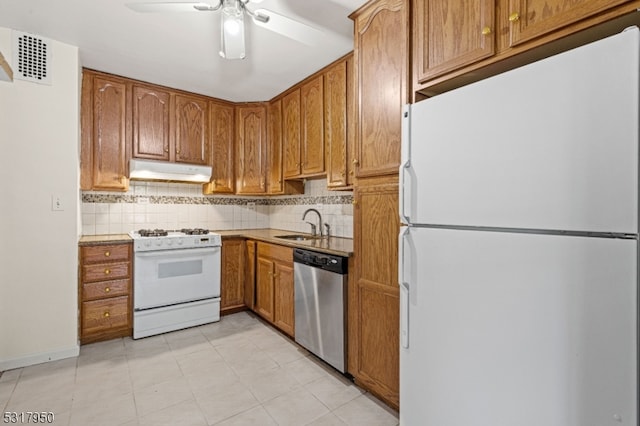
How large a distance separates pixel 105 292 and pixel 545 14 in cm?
345

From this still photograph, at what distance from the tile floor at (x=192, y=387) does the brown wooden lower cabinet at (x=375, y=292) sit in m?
0.19

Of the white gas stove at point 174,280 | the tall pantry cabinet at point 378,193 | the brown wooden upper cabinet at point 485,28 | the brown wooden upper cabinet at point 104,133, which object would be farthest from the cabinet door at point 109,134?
the brown wooden upper cabinet at point 485,28

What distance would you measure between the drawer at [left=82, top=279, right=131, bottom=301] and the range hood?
1.03 metres

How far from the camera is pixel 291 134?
11.0 ft

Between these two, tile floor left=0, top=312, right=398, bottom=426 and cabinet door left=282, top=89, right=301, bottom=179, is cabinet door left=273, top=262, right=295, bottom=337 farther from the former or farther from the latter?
cabinet door left=282, top=89, right=301, bottom=179

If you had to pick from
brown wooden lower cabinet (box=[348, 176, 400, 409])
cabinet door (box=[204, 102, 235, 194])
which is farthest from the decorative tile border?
brown wooden lower cabinet (box=[348, 176, 400, 409])

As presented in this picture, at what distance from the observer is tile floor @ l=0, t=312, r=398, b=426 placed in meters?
1.81

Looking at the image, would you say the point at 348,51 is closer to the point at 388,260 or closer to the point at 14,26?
the point at 388,260

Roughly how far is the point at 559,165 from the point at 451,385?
897 mm

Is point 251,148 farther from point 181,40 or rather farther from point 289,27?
Result: point 289,27

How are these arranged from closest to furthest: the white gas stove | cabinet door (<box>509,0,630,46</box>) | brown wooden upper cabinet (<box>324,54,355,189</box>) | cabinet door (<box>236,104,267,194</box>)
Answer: cabinet door (<box>509,0,630,46</box>), brown wooden upper cabinet (<box>324,54,355,189</box>), the white gas stove, cabinet door (<box>236,104,267,194</box>)

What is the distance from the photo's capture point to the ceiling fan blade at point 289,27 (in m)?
1.72

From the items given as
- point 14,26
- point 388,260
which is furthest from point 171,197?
point 388,260

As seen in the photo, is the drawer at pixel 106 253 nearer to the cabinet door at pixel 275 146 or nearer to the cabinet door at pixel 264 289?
the cabinet door at pixel 264 289
